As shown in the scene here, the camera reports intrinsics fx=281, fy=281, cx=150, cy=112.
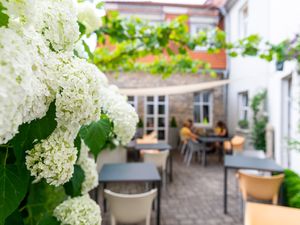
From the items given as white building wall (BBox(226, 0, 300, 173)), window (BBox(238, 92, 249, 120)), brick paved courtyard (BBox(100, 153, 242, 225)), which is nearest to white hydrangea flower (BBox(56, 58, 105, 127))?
brick paved courtyard (BBox(100, 153, 242, 225))

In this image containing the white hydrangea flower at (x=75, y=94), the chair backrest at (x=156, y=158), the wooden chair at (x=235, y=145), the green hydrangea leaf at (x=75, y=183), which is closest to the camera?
the white hydrangea flower at (x=75, y=94)

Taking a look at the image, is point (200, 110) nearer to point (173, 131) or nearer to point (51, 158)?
point (173, 131)

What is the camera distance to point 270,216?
190cm

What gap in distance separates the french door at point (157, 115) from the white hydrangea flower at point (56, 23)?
1038cm

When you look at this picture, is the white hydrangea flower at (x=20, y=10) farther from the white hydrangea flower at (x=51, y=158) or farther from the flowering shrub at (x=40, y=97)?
the white hydrangea flower at (x=51, y=158)

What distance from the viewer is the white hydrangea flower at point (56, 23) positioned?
59cm

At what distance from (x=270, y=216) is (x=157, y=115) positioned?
9.24 m

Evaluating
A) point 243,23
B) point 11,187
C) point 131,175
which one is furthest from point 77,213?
point 243,23

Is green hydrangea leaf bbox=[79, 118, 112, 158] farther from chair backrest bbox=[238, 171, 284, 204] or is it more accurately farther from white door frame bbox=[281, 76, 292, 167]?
white door frame bbox=[281, 76, 292, 167]

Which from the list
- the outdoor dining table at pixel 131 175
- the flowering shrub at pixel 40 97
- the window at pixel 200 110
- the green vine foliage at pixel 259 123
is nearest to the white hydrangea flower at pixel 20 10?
the flowering shrub at pixel 40 97

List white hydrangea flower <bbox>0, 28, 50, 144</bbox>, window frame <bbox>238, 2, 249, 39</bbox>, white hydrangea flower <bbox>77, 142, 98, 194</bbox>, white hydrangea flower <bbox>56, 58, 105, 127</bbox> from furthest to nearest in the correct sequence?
1. window frame <bbox>238, 2, 249, 39</bbox>
2. white hydrangea flower <bbox>77, 142, 98, 194</bbox>
3. white hydrangea flower <bbox>56, 58, 105, 127</bbox>
4. white hydrangea flower <bbox>0, 28, 50, 144</bbox>

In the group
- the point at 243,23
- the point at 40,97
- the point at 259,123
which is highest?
the point at 243,23

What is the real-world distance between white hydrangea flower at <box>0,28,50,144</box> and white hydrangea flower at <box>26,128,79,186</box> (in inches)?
5.4

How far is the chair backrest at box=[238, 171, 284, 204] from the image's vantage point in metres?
3.30
